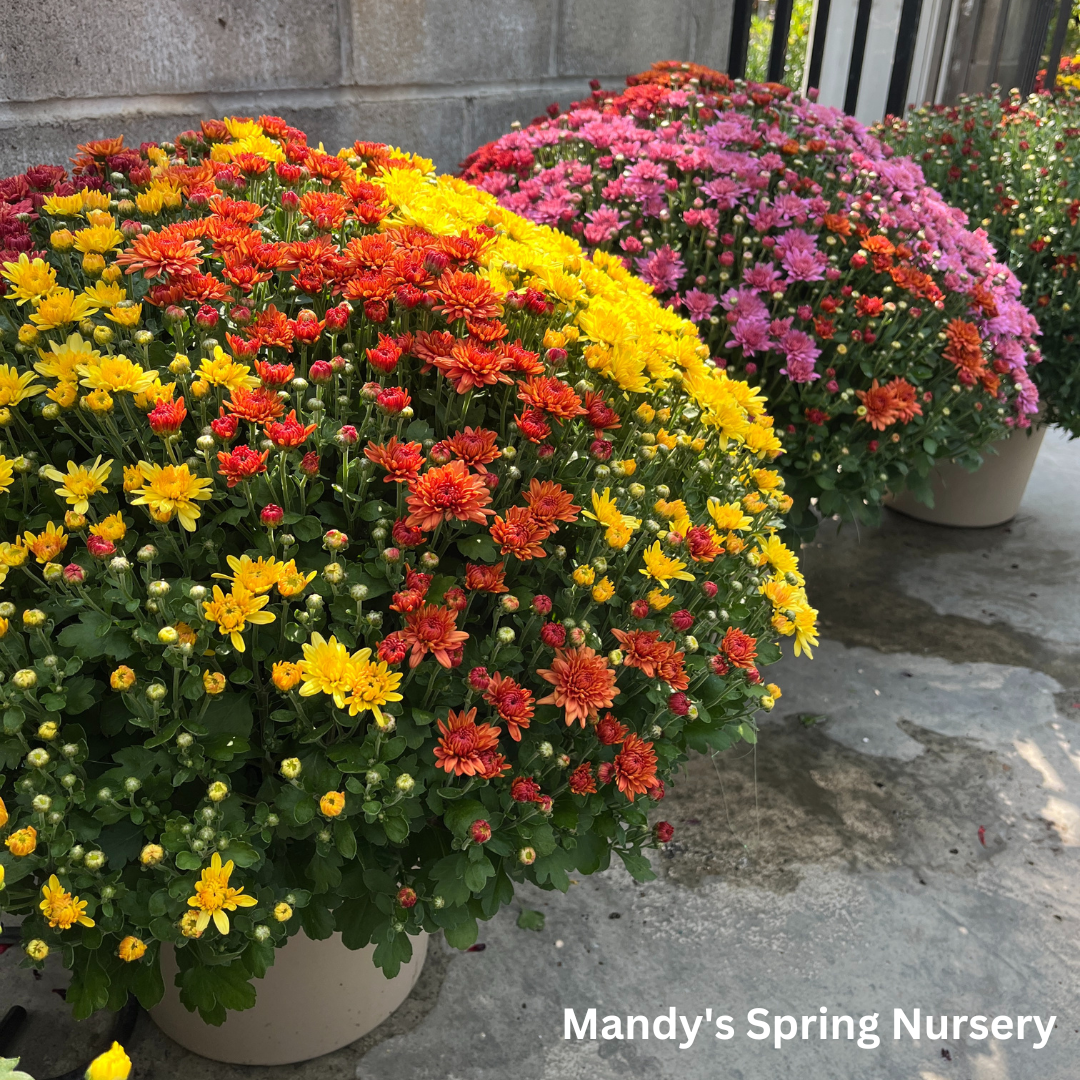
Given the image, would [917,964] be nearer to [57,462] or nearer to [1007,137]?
[57,462]

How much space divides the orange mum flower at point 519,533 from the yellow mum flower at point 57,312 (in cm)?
64

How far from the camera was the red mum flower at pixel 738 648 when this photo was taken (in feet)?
4.68

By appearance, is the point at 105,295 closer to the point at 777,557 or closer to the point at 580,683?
the point at 580,683

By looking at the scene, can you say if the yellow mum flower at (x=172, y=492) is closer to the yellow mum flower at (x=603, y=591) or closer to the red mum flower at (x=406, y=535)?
the red mum flower at (x=406, y=535)

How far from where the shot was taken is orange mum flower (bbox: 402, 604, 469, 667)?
1156mm

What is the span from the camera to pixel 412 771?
123 centimetres

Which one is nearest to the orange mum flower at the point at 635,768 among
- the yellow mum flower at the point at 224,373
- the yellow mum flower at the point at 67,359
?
the yellow mum flower at the point at 224,373

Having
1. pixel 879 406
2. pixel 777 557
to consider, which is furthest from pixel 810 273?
pixel 777 557

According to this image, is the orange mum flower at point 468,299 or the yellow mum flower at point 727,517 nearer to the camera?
the orange mum flower at point 468,299

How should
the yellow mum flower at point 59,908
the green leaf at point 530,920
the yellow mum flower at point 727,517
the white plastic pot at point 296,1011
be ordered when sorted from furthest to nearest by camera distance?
the green leaf at point 530,920 → the white plastic pot at point 296,1011 → the yellow mum flower at point 727,517 → the yellow mum flower at point 59,908

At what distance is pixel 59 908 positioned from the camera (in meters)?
1.07

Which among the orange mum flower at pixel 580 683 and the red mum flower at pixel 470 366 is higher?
the red mum flower at pixel 470 366

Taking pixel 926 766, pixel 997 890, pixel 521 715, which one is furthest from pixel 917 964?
pixel 521 715

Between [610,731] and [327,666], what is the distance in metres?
0.40
